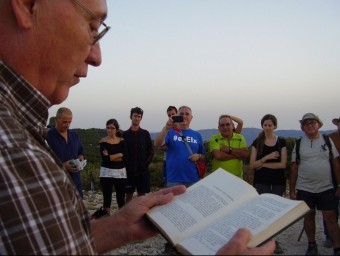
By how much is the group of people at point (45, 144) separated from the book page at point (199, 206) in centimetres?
5

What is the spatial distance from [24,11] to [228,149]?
4830mm

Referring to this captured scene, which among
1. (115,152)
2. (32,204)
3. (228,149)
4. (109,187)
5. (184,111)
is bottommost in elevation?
(109,187)

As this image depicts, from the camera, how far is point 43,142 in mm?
1019

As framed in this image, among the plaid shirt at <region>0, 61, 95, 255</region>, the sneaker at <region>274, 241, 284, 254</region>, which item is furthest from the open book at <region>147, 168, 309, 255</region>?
the sneaker at <region>274, 241, 284, 254</region>

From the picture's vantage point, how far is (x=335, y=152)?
5.12 m

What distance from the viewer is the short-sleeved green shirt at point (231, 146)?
5.66 metres

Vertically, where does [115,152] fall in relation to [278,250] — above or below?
above

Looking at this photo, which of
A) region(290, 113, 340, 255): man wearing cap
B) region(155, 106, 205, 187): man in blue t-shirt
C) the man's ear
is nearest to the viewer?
the man's ear

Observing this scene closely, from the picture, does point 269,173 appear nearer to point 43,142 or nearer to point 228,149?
point 228,149

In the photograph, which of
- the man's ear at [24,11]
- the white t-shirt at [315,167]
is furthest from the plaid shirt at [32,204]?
the white t-shirt at [315,167]

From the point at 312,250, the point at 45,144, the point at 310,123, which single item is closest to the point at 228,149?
the point at 310,123

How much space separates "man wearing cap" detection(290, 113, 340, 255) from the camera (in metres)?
5.09

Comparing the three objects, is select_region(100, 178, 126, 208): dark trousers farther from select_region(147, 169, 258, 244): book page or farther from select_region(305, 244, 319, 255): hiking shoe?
select_region(147, 169, 258, 244): book page

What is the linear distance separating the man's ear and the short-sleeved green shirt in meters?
4.79
